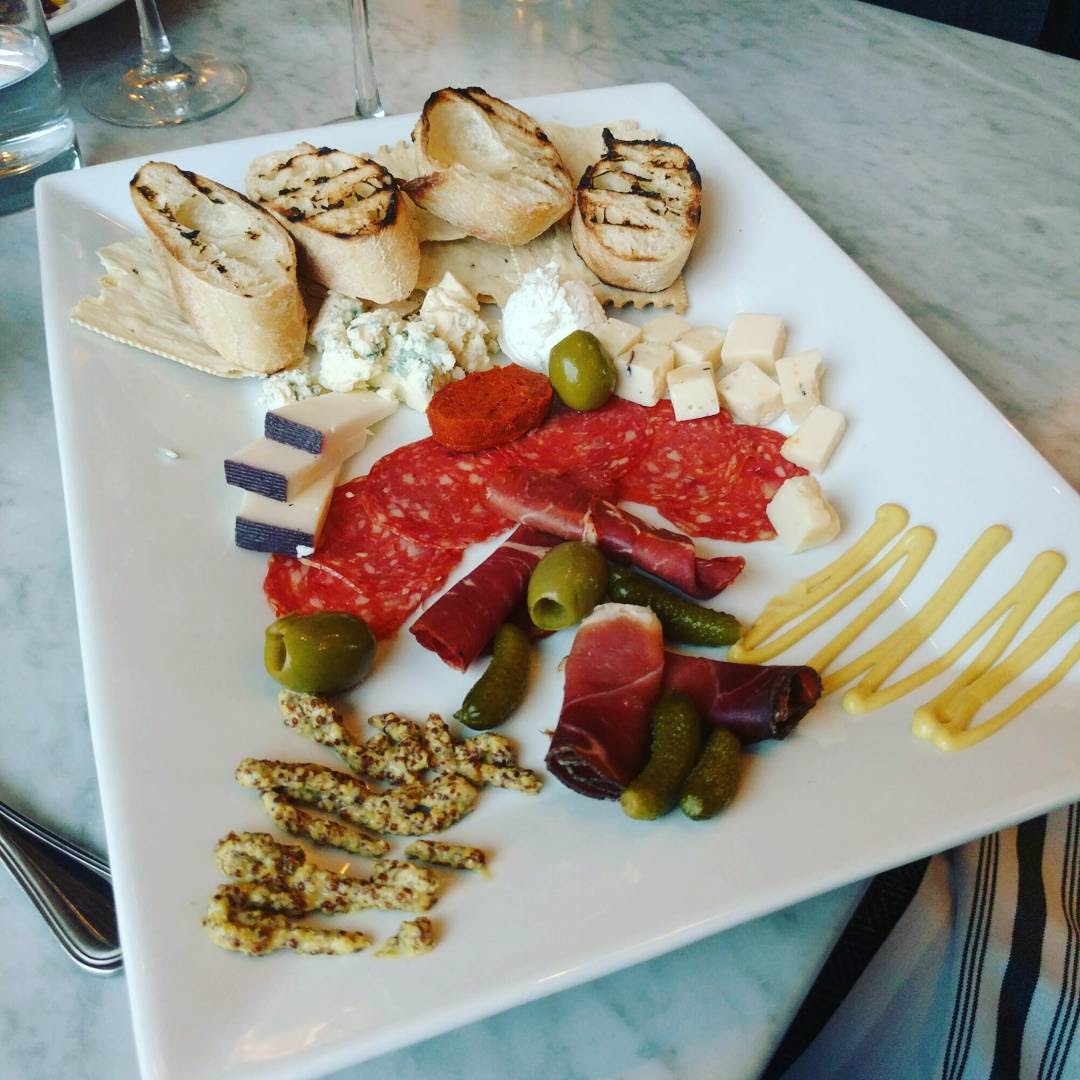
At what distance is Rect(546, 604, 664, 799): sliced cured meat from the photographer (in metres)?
1.22

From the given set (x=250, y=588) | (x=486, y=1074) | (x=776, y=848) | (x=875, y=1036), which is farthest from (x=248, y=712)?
(x=875, y=1036)

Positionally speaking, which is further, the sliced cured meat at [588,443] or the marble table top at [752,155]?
the sliced cured meat at [588,443]

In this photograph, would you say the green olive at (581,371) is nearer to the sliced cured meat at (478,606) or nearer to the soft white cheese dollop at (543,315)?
the soft white cheese dollop at (543,315)

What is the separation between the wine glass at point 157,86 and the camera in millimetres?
2617

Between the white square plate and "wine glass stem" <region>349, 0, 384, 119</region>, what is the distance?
84cm

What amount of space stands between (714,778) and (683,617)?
0.31 m

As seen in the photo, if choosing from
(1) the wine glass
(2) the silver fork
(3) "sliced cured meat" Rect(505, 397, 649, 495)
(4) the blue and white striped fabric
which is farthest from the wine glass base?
(4) the blue and white striped fabric

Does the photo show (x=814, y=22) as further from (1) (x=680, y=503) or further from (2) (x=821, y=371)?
(1) (x=680, y=503)

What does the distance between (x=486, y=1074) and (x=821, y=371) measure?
1.28 metres

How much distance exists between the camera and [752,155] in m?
2.64

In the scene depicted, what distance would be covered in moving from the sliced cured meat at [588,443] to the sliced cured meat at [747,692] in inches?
19.3

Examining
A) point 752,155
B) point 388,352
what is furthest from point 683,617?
point 752,155

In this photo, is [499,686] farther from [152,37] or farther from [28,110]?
[152,37]

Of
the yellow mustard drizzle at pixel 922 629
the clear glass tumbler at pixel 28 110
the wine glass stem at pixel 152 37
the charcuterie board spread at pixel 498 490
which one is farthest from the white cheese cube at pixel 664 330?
the wine glass stem at pixel 152 37
